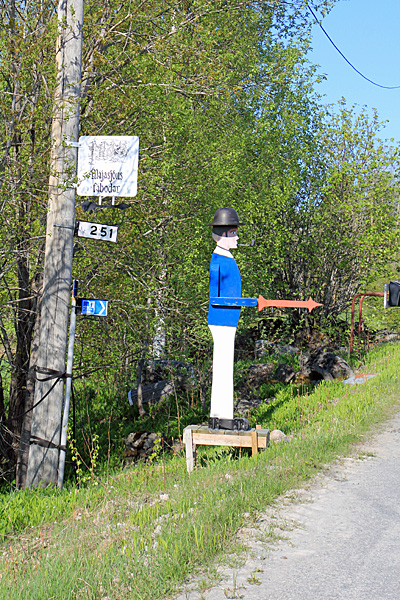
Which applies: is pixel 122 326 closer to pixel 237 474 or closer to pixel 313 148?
pixel 237 474

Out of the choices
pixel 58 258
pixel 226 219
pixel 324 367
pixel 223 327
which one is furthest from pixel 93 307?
pixel 324 367

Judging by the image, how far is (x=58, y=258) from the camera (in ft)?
25.2

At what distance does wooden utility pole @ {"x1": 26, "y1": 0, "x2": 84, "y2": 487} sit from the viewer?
24.8 feet

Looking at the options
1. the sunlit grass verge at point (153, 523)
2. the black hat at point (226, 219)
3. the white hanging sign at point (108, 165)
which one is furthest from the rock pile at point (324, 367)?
the white hanging sign at point (108, 165)

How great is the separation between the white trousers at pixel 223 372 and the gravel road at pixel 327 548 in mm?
1528

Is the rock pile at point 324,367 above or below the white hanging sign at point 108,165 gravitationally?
below

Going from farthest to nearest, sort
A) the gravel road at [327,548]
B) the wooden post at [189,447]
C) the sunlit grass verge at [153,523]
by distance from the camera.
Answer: the wooden post at [189,447] → the sunlit grass verge at [153,523] → the gravel road at [327,548]

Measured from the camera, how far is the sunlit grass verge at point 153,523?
3750 millimetres

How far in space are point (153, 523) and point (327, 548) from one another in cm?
134

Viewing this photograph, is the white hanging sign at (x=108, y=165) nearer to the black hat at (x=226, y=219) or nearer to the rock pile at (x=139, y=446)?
the black hat at (x=226, y=219)

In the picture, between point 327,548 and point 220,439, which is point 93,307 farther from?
point 327,548

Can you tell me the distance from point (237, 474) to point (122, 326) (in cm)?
451

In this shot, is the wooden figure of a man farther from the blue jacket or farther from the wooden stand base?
the wooden stand base

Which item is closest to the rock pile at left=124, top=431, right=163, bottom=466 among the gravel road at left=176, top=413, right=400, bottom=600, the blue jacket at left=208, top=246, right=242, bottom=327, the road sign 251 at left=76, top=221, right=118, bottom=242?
the blue jacket at left=208, top=246, right=242, bottom=327
